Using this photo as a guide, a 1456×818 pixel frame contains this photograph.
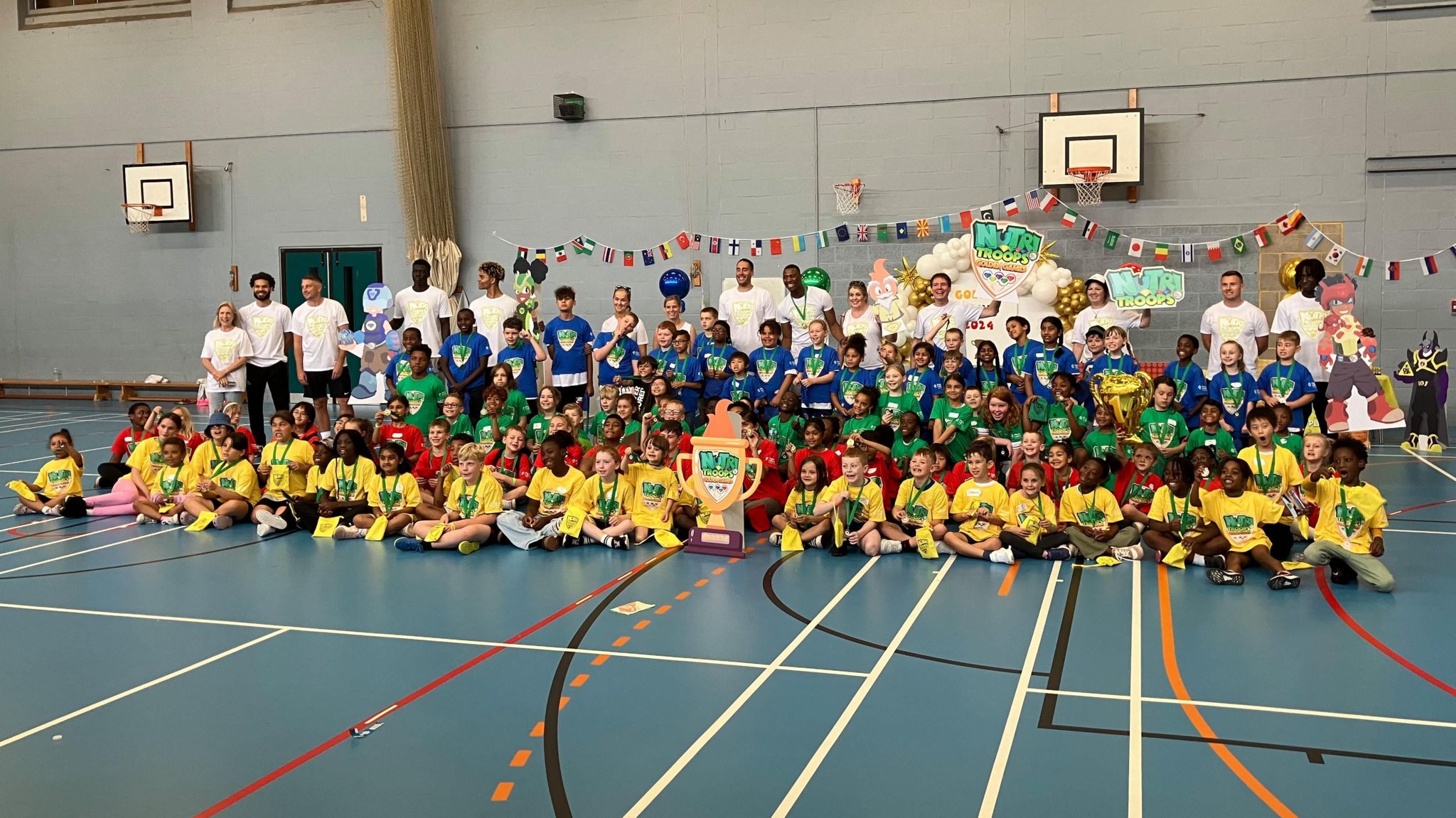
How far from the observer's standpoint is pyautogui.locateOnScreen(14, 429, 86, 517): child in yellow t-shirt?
10.1 metres

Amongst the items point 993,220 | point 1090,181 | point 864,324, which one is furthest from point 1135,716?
point 993,220

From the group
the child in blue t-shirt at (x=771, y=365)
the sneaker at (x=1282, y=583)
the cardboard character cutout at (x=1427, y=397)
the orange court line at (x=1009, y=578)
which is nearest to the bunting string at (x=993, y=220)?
the cardboard character cutout at (x=1427, y=397)

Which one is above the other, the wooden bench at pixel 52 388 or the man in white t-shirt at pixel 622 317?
the man in white t-shirt at pixel 622 317

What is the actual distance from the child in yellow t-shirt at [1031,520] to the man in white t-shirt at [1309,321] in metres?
4.42

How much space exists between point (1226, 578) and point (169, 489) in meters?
8.22

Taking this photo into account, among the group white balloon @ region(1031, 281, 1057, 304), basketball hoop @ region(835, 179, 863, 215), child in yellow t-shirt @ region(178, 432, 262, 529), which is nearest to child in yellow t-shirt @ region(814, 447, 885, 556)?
child in yellow t-shirt @ region(178, 432, 262, 529)

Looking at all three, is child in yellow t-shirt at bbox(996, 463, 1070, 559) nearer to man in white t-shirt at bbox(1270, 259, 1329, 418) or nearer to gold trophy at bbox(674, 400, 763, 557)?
gold trophy at bbox(674, 400, 763, 557)

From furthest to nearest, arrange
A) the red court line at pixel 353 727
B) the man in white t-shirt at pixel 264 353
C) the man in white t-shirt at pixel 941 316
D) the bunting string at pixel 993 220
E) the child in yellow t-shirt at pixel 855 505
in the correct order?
the bunting string at pixel 993 220 < the man in white t-shirt at pixel 264 353 < the man in white t-shirt at pixel 941 316 < the child in yellow t-shirt at pixel 855 505 < the red court line at pixel 353 727

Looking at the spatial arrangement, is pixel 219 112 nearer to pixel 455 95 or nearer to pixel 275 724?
pixel 455 95

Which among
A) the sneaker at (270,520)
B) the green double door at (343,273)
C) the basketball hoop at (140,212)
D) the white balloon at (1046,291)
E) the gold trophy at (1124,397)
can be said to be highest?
the basketball hoop at (140,212)

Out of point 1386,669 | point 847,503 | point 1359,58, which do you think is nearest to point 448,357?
point 847,503

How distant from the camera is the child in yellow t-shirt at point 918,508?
8359 millimetres

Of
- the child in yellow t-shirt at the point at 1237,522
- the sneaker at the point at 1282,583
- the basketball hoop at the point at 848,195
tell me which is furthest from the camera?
the basketball hoop at the point at 848,195

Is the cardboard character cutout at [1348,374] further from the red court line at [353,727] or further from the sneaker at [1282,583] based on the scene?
the red court line at [353,727]
